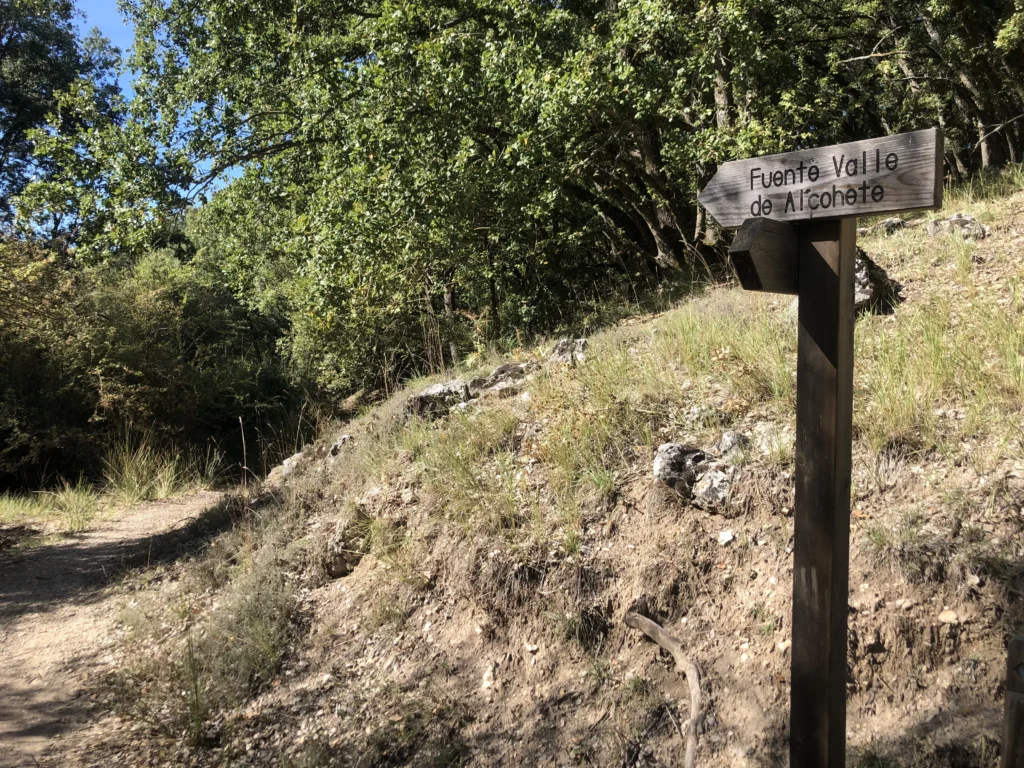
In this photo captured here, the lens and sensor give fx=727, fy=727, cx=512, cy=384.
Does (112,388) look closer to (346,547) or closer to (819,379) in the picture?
(346,547)

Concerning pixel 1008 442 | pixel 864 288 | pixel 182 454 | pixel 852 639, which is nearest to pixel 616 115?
pixel 864 288

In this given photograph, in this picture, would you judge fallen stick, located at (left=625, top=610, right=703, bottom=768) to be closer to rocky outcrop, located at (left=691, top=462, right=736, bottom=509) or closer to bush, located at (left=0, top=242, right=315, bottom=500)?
rocky outcrop, located at (left=691, top=462, right=736, bottom=509)

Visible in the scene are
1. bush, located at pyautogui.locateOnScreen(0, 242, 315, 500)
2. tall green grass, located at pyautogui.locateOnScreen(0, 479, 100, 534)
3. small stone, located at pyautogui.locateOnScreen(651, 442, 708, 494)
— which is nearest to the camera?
small stone, located at pyautogui.locateOnScreen(651, 442, 708, 494)

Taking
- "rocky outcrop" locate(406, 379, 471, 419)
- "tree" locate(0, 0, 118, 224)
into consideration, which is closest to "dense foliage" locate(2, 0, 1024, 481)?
"rocky outcrop" locate(406, 379, 471, 419)

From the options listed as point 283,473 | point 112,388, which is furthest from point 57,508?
point 283,473

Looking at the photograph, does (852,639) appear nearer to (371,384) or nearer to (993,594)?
(993,594)

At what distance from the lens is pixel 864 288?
559 cm

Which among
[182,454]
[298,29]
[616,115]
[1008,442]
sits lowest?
[182,454]

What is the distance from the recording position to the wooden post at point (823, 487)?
2.42m

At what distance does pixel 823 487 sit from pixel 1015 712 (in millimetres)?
795

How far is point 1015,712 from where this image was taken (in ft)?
6.10

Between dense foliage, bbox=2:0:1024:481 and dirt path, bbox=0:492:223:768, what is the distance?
10.9 ft

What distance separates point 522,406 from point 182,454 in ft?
26.3

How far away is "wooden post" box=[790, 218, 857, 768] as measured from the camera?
7.94 ft
